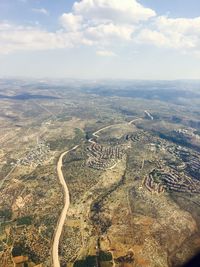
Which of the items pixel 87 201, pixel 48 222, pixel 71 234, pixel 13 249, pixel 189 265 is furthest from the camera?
pixel 87 201

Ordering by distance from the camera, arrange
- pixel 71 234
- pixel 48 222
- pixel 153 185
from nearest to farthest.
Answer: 1. pixel 71 234
2. pixel 48 222
3. pixel 153 185

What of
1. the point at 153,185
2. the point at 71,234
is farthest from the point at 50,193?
the point at 153,185

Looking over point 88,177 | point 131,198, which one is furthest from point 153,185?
point 88,177

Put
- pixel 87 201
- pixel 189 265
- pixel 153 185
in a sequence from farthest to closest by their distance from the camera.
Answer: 1. pixel 153 185
2. pixel 87 201
3. pixel 189 265

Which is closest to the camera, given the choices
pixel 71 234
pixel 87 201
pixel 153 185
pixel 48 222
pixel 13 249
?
pixel 13 249

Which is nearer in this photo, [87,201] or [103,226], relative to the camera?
[103,226]

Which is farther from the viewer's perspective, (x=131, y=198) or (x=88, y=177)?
(x=88, y=177)

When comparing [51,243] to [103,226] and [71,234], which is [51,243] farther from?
[103,226]

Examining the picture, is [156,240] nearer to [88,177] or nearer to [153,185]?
[153,185]
